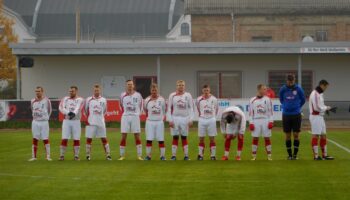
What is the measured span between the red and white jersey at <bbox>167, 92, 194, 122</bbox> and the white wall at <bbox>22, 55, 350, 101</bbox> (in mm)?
22371

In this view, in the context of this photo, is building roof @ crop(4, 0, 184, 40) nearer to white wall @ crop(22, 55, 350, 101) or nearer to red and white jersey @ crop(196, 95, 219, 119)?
white wall @ crop(22, 55, 350, 101)

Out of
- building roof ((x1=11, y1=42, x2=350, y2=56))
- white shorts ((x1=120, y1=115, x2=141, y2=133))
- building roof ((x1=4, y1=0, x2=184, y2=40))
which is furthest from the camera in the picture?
building roof ((x1=4, y1=0, x2=184, y2=40))

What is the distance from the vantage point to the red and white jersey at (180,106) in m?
21.1

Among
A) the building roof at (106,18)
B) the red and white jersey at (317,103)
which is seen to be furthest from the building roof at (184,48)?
the building roof at (106,18)

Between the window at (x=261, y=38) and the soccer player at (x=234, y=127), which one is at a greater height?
the window at (x=261, y=38)

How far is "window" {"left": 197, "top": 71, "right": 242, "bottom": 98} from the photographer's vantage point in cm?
4359

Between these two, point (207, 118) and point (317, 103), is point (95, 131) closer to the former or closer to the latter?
point (207, 118)

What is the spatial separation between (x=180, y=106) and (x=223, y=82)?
74.3 feet

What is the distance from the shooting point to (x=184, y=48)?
41.9 meters

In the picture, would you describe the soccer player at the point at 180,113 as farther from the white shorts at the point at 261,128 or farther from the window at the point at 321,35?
A: the window at the point at 321,35

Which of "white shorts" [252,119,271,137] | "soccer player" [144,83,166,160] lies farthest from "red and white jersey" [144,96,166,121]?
"white shorts" [252,119,271,137]

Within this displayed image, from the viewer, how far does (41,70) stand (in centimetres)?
4450

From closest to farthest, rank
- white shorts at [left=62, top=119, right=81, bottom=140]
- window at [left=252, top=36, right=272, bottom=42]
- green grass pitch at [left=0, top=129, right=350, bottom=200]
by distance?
green grass pitch at [left=0, top=129, right=350, bottom=200] < white shorts at [left=62, top=119, right=81, bottom=140] < window at [left=252, top=36, right=272, bottom=42]

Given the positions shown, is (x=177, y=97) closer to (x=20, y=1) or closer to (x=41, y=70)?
(x=41, y=70)
